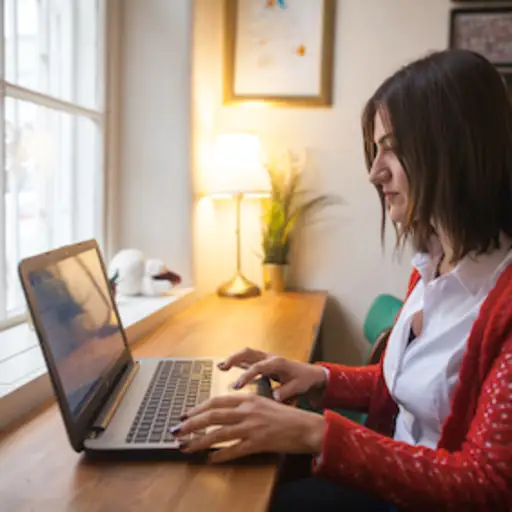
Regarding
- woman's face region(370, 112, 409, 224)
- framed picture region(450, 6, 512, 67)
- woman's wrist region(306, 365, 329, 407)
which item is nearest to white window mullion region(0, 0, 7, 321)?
woman's wrist region(306, 365, 329, 407)

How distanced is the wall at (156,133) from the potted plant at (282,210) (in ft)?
1.14

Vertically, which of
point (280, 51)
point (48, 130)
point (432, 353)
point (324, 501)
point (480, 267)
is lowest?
point (324, 501)

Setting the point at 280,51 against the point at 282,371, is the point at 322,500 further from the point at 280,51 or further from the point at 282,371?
the point at 280,51

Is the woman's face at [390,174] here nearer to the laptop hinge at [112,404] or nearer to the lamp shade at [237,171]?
the laptop hinge at [112,404]

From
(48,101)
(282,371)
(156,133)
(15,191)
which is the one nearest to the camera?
(282,371)

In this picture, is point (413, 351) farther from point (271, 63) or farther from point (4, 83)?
point (271, 63)

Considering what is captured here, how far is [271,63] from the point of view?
2539 millimetres

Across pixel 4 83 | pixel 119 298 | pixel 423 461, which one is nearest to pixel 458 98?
pixel 423 461

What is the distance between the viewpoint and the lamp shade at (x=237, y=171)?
2.34 m

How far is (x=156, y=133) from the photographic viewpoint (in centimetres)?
230

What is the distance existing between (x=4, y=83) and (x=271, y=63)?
1181mm

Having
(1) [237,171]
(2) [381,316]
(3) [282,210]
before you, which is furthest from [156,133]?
(2) [381,316]

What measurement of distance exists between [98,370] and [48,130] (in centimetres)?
110

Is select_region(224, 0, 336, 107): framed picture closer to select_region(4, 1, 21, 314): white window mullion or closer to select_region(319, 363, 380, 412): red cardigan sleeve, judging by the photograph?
select_region(4, 1, 21, 314): white window mullion
